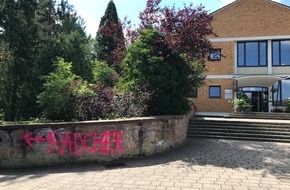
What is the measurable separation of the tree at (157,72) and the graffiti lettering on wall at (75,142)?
2782 millimetres

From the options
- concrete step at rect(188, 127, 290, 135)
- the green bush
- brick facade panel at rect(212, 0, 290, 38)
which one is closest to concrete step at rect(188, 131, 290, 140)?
concrete step at rect(188, 127, 290, 135)

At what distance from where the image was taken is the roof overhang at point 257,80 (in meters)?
26.3

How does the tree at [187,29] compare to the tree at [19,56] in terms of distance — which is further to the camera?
the tree at [19,56]

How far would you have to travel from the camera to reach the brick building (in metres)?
27.3

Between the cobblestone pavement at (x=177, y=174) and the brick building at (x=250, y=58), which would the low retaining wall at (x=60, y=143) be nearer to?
the cobblestone pavement at (x=177, y=174)

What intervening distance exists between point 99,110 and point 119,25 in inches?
213

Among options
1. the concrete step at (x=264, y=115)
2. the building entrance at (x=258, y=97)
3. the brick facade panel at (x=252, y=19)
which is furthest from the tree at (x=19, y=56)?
the building entrance at (x=258, y=97)

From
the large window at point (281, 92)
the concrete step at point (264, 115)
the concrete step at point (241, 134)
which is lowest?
the concrete step at point (241, 134)

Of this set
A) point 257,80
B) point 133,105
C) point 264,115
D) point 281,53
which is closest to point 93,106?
point 133,105

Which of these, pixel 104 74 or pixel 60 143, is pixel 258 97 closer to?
pixel 104 74

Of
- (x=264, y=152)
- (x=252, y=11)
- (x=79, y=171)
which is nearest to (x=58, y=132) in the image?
(x=79, y=171)

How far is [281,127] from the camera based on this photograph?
52.2ft

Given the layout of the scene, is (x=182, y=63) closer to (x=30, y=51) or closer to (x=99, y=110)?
(x=99, y=110)

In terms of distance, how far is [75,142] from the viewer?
9.73 meters
